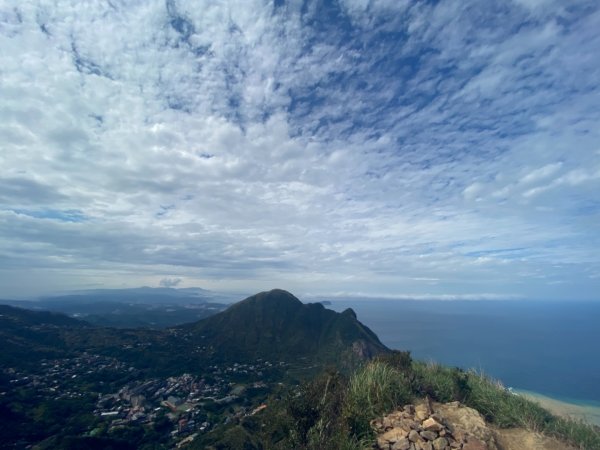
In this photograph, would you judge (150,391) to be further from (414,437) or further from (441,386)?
(414,437)

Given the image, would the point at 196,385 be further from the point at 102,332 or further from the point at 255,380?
the point at 102,332

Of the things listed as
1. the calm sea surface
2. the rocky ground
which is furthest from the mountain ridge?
the rocky ground

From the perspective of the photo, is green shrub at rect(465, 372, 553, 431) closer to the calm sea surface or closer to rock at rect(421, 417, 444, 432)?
rock at rect(421, 417, 444, 432)

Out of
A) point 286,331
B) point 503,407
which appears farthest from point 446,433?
point 286,331

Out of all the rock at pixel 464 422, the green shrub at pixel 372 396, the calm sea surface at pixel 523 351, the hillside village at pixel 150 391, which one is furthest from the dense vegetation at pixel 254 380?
the calm sea surface at pixel 523 351

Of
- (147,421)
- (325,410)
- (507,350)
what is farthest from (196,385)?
(507,350)

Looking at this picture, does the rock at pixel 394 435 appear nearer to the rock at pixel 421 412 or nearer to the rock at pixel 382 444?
the rock at pixel 382 444
